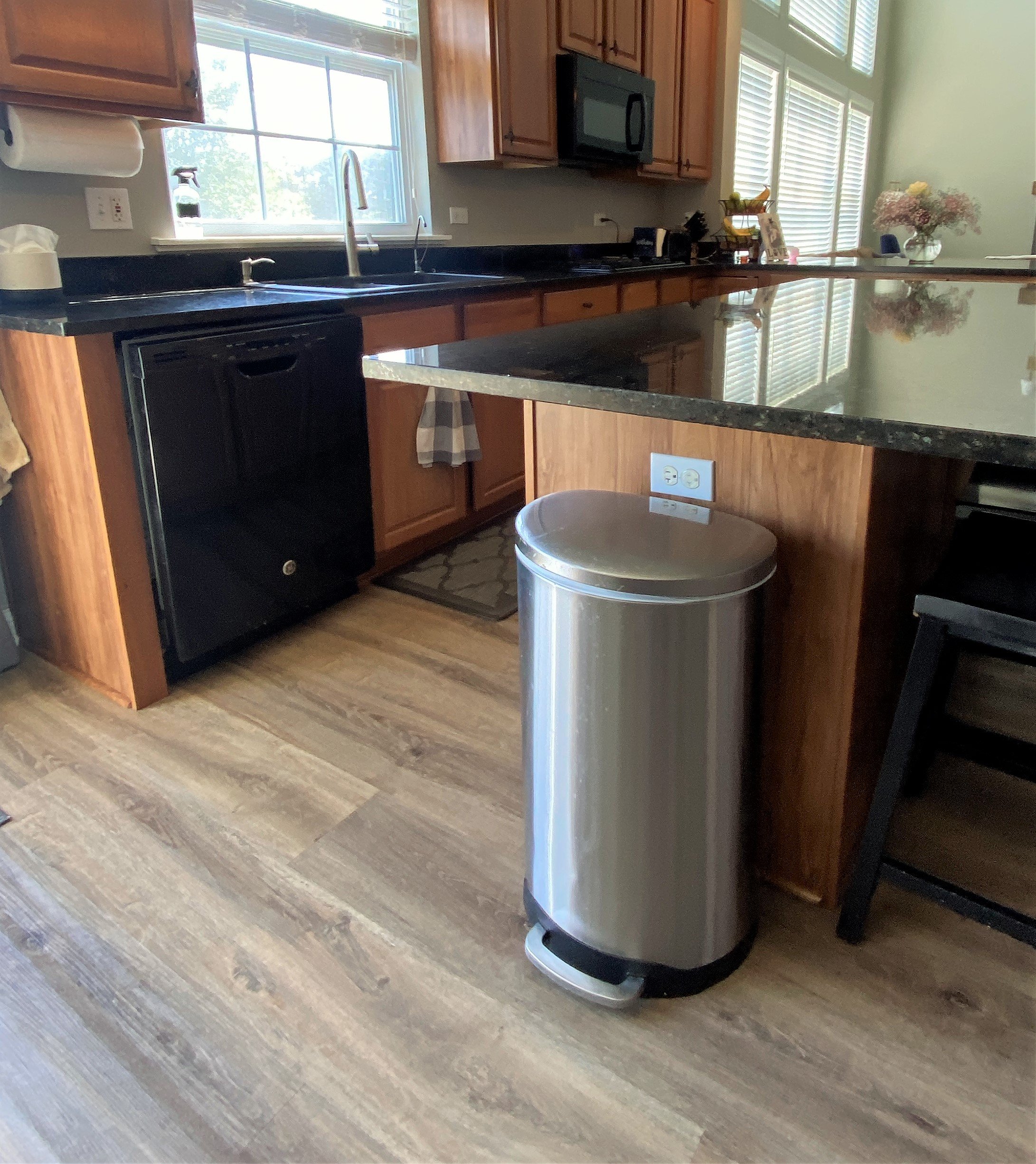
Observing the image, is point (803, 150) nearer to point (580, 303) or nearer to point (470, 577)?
point (580, 303)

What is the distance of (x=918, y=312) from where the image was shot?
6.01 feet

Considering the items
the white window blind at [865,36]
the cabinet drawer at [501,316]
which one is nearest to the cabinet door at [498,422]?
the cabinet drawer at [501,316]

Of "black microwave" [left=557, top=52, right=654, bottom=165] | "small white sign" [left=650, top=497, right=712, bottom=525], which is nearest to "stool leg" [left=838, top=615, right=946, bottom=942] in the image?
"small white sign" [left=650, top=497, right=712, bottom=525]

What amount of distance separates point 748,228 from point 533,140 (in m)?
1.84

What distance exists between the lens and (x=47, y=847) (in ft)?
5.12

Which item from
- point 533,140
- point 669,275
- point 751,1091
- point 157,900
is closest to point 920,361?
point 751,1091

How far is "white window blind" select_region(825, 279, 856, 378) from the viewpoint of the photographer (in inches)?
45.1

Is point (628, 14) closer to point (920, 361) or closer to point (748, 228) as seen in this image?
point (748, 228)

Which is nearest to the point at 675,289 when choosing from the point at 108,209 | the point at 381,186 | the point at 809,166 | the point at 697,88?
the point at 697,88

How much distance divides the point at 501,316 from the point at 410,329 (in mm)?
529

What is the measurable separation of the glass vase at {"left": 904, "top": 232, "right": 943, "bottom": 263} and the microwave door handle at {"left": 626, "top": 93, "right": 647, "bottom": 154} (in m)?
1.45

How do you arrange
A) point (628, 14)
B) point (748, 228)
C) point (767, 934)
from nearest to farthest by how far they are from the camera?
point (767, 934)
point (628, 14)
point (748, 228)

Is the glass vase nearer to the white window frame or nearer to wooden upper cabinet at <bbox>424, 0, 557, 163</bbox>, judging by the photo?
wooden upper cabinet at <bbox>424, 0, 557, 163</bbox>

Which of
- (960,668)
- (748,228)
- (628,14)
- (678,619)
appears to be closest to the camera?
(678,619)
